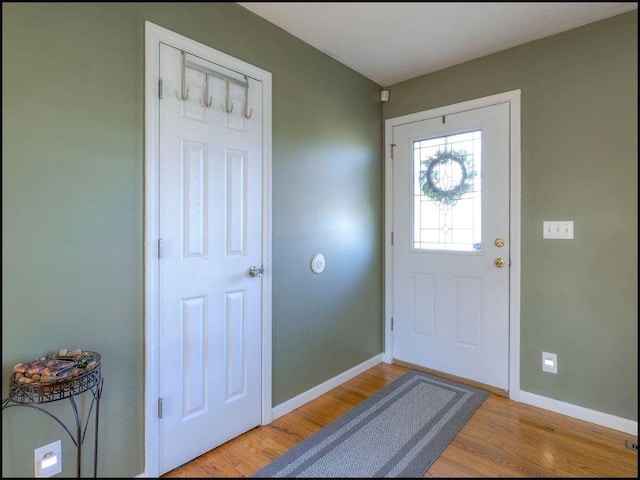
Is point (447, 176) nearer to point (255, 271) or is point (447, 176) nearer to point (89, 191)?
point (255, 271)

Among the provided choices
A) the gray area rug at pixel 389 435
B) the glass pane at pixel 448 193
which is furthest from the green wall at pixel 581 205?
the gray area rug at pixel 389 435

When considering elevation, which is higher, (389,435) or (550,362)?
(550,362)

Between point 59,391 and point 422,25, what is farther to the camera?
point 422,25

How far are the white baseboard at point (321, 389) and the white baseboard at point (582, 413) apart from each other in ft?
3.34

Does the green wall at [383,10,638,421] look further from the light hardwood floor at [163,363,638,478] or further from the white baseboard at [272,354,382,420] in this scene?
the white baseboard at [272,354,382,420]

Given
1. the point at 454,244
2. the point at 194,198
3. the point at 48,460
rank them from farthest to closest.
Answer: the point at 454,244 → the point at 194,198 → the point at 48,460

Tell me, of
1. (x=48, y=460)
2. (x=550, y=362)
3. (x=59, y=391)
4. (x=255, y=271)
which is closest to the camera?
(x=59, y=391)

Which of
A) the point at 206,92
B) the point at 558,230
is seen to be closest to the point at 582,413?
the point at 558,230

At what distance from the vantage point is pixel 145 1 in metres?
1.43

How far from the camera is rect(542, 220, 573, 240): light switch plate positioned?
1.96 m

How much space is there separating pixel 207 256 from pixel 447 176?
172cm

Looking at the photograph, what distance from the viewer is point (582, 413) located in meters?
1.96

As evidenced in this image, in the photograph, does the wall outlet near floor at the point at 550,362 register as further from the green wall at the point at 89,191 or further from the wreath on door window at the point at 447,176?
the green wall at the point at 89,191

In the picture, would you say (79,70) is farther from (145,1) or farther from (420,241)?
(420,241)
